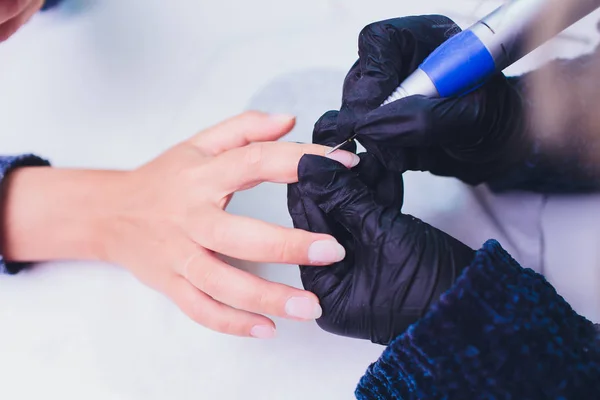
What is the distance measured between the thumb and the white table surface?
16 cm

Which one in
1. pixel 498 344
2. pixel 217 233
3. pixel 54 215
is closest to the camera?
pixel 498 344

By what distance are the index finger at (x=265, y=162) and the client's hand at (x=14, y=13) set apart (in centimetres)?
32

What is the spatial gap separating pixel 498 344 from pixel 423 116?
0.19 m

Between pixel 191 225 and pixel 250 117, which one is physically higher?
pixel 250 117

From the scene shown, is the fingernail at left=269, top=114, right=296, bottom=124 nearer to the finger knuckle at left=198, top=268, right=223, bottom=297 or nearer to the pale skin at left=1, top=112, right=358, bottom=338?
the pale skin at left=1, top=112, right=358, bottom=338

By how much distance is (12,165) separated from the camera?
601 mm

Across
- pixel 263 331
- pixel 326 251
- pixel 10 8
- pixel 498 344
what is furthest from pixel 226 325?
pixel 10 8

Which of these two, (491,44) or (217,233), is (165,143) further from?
(491,44)

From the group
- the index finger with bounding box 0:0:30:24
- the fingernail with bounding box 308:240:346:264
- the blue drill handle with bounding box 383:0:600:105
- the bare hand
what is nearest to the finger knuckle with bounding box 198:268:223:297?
the bare hand

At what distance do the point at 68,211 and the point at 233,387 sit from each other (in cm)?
28

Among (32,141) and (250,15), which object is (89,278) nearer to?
(32,141)

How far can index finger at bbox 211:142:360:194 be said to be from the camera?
0.47 meters

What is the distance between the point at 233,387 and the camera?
531 mm

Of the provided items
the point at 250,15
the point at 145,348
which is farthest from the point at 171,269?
the point at 250,15
